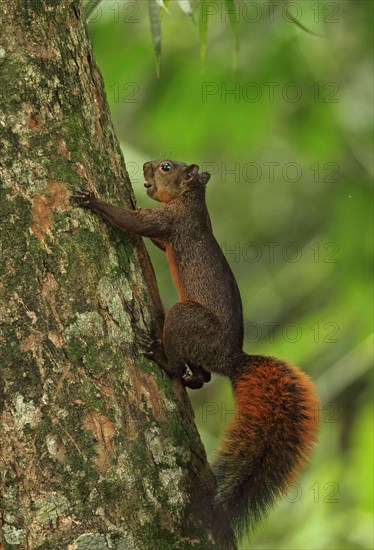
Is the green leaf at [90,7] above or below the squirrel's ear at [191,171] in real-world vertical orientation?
above

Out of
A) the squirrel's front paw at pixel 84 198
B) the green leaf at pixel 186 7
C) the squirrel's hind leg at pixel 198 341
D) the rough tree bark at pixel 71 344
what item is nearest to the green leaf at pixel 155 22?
the green leaf at pixel 186 7

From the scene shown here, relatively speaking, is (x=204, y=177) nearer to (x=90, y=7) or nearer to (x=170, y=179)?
(x=170, y=179)

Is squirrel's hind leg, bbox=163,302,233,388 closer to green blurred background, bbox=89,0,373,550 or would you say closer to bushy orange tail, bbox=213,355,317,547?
bushy orange tail, bbox=213,355,317,547

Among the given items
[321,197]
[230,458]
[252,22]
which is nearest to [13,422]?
[230,458]

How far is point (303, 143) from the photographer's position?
6406 millimetres

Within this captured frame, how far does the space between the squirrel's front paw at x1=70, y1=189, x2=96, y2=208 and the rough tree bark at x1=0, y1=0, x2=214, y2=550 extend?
30 millimetres

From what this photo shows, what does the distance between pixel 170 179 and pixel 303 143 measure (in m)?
1.98

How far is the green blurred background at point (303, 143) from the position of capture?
506cm

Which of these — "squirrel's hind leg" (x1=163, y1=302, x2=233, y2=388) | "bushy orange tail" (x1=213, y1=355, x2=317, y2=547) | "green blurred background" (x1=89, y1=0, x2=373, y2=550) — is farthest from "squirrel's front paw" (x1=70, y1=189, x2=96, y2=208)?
"green blurred background" (x1=89, y1=0, x2=373, y2=550)

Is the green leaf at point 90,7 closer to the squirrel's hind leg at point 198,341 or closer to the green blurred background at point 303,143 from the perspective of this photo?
the squirrel's hind leg at point 198,341

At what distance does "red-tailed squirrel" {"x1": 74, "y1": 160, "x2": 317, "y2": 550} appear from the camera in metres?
3.03

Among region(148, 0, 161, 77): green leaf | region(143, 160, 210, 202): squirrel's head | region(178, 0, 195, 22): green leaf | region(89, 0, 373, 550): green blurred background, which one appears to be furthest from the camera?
region(89, 0, 373, 550): green blurred background

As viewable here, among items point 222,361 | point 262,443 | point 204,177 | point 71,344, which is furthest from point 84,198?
point 204,177

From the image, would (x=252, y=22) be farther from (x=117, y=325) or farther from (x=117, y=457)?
(x=117, y=457)
